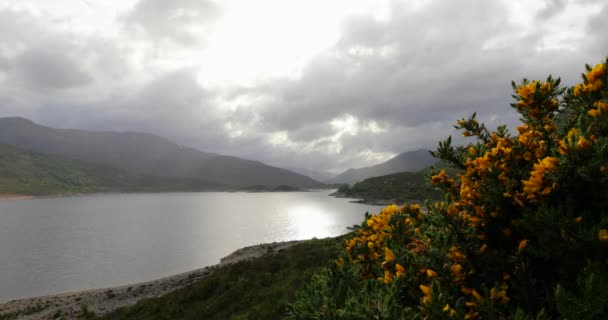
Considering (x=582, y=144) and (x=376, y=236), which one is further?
(x=376, y=236)

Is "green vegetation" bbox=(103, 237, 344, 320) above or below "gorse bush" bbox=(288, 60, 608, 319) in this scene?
below

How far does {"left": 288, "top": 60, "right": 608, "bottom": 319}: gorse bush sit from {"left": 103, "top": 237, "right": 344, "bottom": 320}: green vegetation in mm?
10536

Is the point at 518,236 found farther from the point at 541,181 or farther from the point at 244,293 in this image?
the point at 244,293

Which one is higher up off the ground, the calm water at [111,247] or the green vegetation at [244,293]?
the green vegetation at [244,293]

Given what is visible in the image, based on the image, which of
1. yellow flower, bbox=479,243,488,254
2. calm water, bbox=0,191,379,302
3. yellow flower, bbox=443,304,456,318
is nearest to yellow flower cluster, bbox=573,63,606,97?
yellow flower, bbox=479,243,488,254

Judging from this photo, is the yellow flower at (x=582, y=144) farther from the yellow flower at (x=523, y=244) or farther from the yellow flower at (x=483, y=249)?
the yellow flower at (x=483, y=249)

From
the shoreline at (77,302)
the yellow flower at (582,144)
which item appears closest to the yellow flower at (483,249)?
the yellow flower at (582,144)

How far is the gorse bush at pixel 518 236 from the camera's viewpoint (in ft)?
9.79

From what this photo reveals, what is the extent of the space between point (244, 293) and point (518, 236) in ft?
59.2

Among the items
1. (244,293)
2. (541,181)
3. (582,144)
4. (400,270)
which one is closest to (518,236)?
(541,181)

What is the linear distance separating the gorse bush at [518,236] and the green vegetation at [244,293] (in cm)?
1054

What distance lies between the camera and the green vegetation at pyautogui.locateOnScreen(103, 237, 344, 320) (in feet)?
52.4

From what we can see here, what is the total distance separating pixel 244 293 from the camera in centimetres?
1942

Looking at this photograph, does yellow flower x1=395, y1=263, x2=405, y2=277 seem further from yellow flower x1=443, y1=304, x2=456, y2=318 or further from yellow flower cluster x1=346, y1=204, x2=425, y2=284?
yellow flower cluster x1=346, y1=204, x2=425, y2=284
